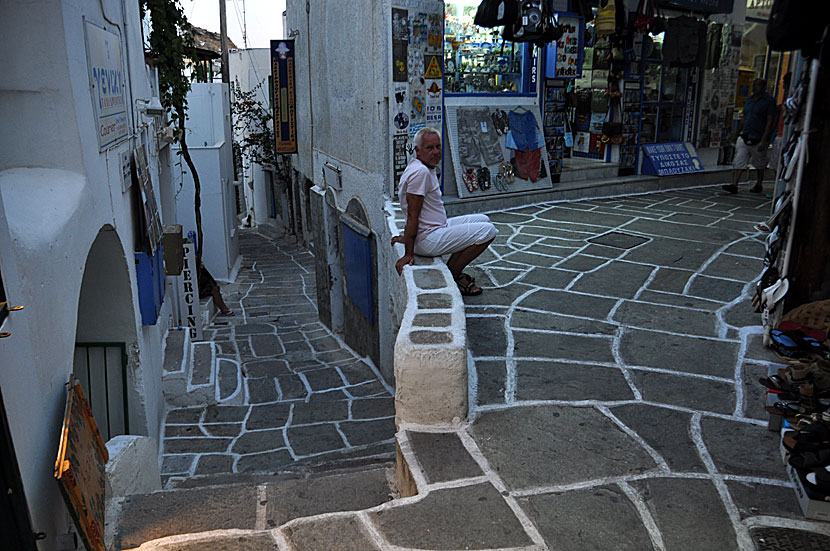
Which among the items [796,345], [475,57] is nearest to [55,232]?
[796,345]

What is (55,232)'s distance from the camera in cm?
334

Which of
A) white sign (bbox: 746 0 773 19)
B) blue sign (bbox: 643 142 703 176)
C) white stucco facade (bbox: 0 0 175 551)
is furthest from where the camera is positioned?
white sign (bbox: 746 0 773 19)

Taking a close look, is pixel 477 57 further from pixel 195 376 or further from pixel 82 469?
pixel 82 469

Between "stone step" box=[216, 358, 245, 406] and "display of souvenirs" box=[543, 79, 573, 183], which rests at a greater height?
"display of souvenirs" box=[543, 79, 573, 183]

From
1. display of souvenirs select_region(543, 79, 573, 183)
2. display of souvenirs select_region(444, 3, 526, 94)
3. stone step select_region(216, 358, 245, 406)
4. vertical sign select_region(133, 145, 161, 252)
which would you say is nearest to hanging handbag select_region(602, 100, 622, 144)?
display of souvenirs select_region(543, 79, 573, 183)

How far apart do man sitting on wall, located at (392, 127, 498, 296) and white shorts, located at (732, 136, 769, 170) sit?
673 centimetres

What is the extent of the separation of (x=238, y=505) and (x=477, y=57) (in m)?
7.92

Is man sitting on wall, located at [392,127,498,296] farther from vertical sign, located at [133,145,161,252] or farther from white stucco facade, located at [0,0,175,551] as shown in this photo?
vertical sign, located at [133,145,161,252]

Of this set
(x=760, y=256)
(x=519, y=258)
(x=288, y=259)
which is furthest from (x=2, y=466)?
(x=288, y=259)

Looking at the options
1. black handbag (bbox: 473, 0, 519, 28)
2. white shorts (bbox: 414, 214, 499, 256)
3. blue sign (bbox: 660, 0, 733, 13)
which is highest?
blue sign (bbox: 660, 0, 733, 13)

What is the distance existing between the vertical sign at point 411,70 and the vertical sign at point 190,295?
14.2 ft

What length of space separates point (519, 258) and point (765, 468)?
3.80 meters

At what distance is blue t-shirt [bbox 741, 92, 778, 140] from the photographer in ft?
32.9

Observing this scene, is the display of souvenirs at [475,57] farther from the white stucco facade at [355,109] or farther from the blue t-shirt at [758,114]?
the blue t-shirt at [758,114]
